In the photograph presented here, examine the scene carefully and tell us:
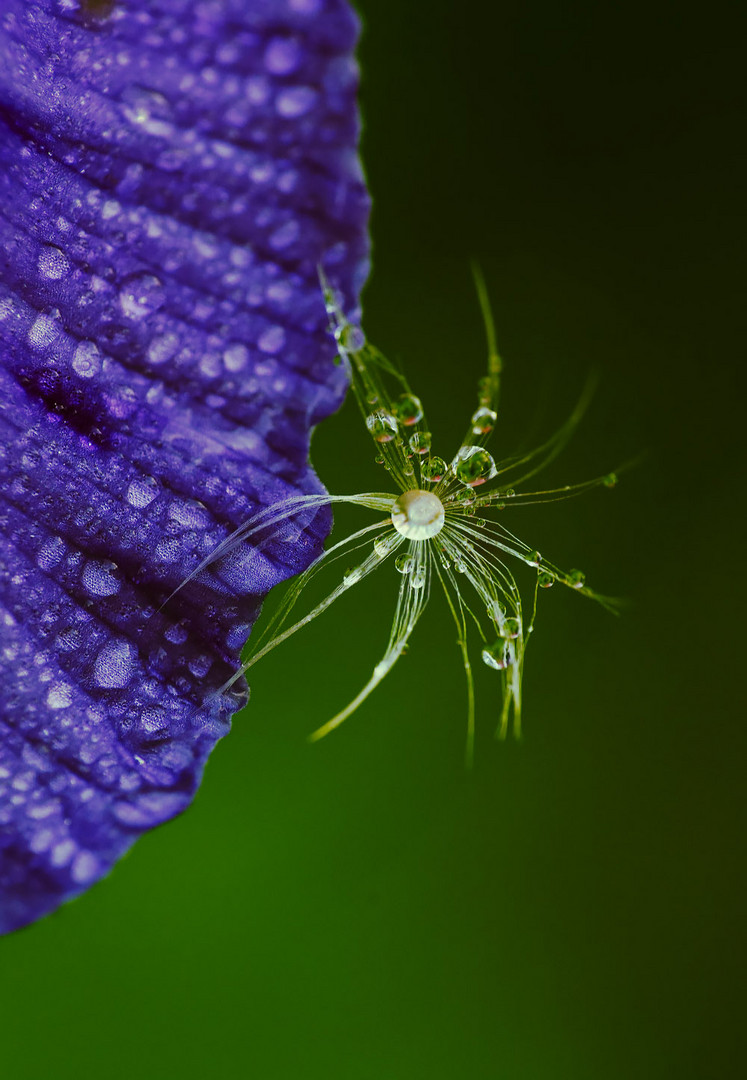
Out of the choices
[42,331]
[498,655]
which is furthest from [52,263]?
[498,655]

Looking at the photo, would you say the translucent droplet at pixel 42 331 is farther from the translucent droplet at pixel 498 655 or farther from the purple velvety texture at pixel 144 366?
the translucent droplet at pixel 498 655

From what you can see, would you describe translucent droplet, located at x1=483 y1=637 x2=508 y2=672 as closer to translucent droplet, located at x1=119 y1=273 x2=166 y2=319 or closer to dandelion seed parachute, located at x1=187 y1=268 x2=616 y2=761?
dandelion seed parachute, located at x1=187 y1=268 x2=616 y2=761

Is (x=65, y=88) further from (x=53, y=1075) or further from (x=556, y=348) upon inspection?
(x=53, y=1075)

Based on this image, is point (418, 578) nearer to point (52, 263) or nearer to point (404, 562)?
point (404, 562)

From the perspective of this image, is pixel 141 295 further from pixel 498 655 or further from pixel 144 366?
pixel 498 655

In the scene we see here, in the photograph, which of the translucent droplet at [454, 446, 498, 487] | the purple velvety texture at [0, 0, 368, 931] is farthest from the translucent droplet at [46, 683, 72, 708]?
the translucent droplet at [454, 446, 498, 487]
